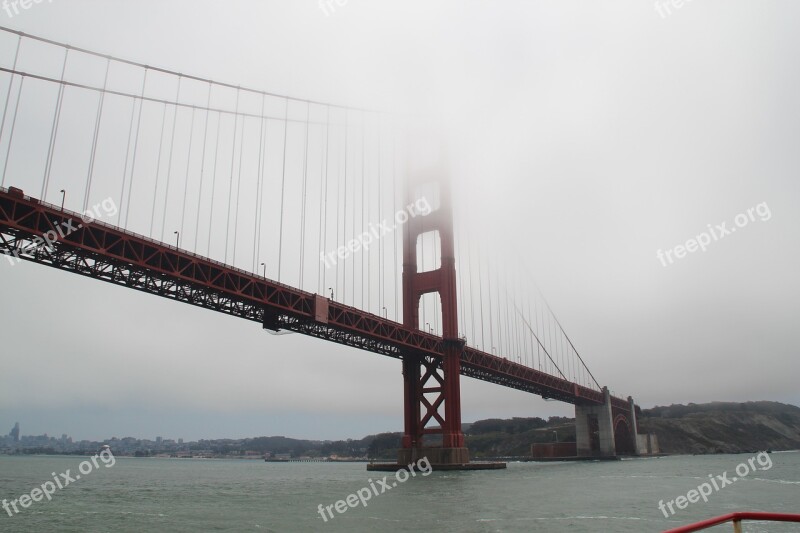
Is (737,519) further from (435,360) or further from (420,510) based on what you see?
(435,360)

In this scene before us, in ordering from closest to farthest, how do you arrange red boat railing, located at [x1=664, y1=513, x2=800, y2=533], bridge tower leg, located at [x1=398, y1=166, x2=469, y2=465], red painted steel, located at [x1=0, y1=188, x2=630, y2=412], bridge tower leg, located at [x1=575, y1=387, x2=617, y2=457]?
red boat railing, located at [x1=664, y1=513, x2=800, y2=533]
red painted steel, located at [x1=0, y1=188, x2=630, y2=412]
bridge tower leg, located at [x1=398, y1=166, x2=469, y2=465]
bridge tower leg, located at [x1=575, y1=387, x2=617, y2=457]

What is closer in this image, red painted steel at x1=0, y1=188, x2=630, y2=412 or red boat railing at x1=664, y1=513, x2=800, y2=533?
red boat railing at x1=664, y1=513, x2=800, y2=533

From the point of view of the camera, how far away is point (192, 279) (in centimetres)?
3381

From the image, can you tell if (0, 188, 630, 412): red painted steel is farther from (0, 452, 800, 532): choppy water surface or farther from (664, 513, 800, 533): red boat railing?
(664, 513, 800, 533): red boat railing

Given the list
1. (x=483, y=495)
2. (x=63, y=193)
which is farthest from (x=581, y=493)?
(x=63, y=193)

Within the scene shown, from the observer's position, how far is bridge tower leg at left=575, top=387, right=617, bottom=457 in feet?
329

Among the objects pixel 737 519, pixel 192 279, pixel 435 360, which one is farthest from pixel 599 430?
pixel 737 519

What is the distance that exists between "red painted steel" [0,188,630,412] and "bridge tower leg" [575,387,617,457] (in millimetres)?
56476

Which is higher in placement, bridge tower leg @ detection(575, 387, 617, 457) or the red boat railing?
bridge tower leg @ detection(575, 387, 617, 457)

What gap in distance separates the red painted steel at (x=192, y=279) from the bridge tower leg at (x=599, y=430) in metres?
56.5

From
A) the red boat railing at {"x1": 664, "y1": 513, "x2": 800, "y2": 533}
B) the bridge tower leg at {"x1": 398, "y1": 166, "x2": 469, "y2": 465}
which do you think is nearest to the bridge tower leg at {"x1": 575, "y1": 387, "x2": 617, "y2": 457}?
the bridge tower leg at {"x1": 398, "y1": 166, "x2": 469, "y2": 465}

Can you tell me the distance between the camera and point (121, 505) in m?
29.4

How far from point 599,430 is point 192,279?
85.7 m

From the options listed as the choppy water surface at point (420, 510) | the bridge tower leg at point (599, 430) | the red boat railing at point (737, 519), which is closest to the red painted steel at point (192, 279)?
the choppy water surface at point (420, 510)
